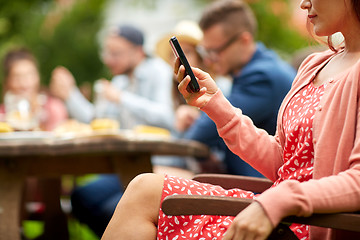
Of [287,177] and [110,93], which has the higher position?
[287,177]

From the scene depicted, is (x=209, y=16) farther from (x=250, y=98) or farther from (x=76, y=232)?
(x=76, y=232)

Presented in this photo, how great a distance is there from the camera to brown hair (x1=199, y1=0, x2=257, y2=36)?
3.80 m

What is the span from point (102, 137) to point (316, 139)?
1566 millimetres

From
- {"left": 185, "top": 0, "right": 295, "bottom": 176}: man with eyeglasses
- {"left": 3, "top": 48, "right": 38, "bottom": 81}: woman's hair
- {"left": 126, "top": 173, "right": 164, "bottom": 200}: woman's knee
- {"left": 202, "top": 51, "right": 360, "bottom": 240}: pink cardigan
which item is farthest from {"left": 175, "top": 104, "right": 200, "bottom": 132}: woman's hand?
{"left": 126, "top": 173, "right": 164, "bottom": 200}: woman's knee

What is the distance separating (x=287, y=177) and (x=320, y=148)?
0.70 ft

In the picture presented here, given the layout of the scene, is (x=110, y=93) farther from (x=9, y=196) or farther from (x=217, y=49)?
(x=9, y=196)

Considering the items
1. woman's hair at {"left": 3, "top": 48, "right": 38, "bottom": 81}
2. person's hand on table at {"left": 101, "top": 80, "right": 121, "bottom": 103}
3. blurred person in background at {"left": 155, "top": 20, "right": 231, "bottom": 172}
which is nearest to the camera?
blurred person in background at {"left": 155, "top": 20, "right": 231, "bottom": 172}

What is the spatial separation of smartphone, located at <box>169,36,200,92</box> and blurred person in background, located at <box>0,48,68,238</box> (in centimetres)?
190

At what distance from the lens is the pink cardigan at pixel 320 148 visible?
1453mm

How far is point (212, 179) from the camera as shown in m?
2.02

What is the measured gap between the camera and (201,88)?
1900 mm

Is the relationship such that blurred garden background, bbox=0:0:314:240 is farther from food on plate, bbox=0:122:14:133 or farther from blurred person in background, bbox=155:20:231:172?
food on plate, bbox=0:122:14:133

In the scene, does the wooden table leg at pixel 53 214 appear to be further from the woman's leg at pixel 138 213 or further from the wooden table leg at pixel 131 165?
the woman's leg at pixel 138 213

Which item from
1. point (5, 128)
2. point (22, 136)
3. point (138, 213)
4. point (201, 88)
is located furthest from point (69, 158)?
point (138, 213)
